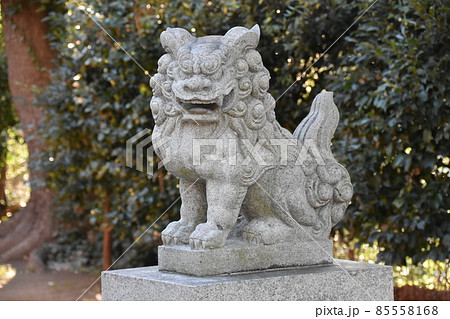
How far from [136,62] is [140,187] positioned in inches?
48.7

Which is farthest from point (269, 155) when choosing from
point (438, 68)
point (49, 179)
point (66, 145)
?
point (49, 179)

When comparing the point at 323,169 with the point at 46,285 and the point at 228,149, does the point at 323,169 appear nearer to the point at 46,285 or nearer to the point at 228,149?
the point at 228,149

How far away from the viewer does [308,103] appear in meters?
6.04

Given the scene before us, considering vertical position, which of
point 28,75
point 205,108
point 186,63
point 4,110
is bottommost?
point 205,108

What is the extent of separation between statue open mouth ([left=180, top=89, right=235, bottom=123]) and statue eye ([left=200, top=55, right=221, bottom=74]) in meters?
0.14

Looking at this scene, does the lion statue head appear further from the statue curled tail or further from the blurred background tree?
the blurred background tree

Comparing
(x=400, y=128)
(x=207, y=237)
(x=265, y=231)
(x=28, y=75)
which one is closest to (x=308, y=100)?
(x=400, y=128)

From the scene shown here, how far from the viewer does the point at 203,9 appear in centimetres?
620

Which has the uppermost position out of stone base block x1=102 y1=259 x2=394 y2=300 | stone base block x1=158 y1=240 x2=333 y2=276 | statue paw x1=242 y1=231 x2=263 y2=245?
statue paw x1=242 y1=231 x2=263 y2=245

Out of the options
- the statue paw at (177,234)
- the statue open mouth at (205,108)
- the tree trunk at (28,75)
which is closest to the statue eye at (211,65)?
the statue open mouth at (205,108)

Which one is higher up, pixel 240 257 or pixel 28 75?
pixel 28 75

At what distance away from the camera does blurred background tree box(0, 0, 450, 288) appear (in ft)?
16.1

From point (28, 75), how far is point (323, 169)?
5.98 m

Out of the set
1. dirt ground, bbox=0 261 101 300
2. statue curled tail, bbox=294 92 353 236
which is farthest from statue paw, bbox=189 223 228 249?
dirt ground, bbox=0 261 101 300
